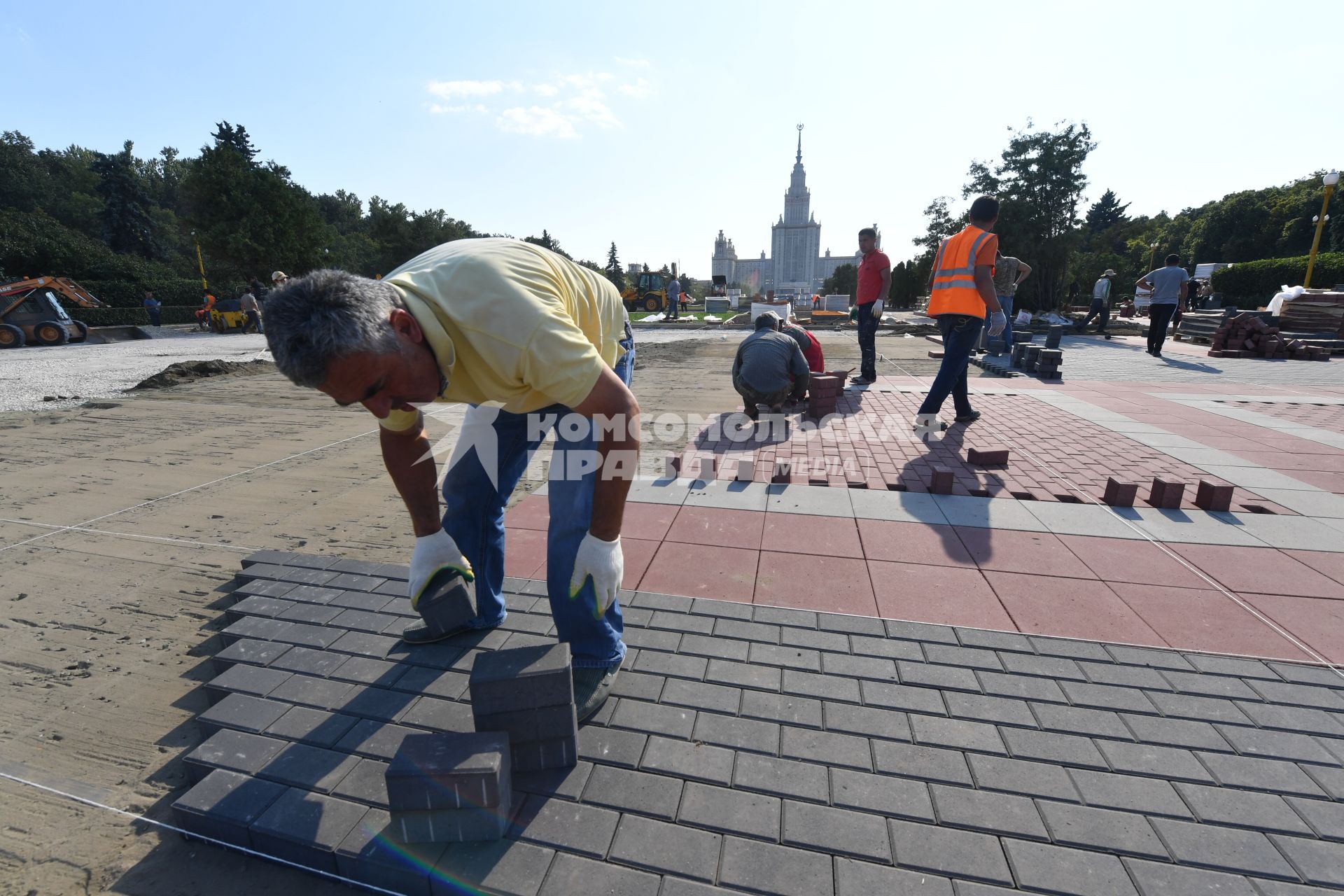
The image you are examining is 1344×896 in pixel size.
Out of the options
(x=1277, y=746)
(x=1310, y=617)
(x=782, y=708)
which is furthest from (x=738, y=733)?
(x=1310, y=617)

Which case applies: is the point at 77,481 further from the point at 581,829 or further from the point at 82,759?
the point at 581,829

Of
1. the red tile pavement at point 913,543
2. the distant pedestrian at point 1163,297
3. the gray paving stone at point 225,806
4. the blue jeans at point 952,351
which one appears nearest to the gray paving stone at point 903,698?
the red tile pavement at point 913,543

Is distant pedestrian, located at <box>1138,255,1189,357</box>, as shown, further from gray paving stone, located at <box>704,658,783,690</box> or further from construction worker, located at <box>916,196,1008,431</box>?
gray paving stone, located at <box>704,658,783,690</box>

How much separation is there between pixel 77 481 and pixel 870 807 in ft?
19.3

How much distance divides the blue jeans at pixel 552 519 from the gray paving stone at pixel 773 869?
0.72m

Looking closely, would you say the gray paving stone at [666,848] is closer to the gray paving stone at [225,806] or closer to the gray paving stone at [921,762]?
the gray paving stone at [921,762]

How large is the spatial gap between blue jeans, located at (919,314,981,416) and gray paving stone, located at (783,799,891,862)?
4363 mm

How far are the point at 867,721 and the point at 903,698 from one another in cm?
19

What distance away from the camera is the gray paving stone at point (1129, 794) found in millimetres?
1521

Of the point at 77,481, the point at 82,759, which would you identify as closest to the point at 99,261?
the point at 77,481

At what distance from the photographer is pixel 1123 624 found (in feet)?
7.89

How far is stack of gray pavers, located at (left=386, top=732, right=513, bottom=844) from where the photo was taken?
1.40 metres

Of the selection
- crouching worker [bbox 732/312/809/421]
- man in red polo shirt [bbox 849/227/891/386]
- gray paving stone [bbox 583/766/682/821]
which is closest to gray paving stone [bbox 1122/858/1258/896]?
gray paving stone [bbox 583/766/682/821]

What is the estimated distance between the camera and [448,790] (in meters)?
1.41
